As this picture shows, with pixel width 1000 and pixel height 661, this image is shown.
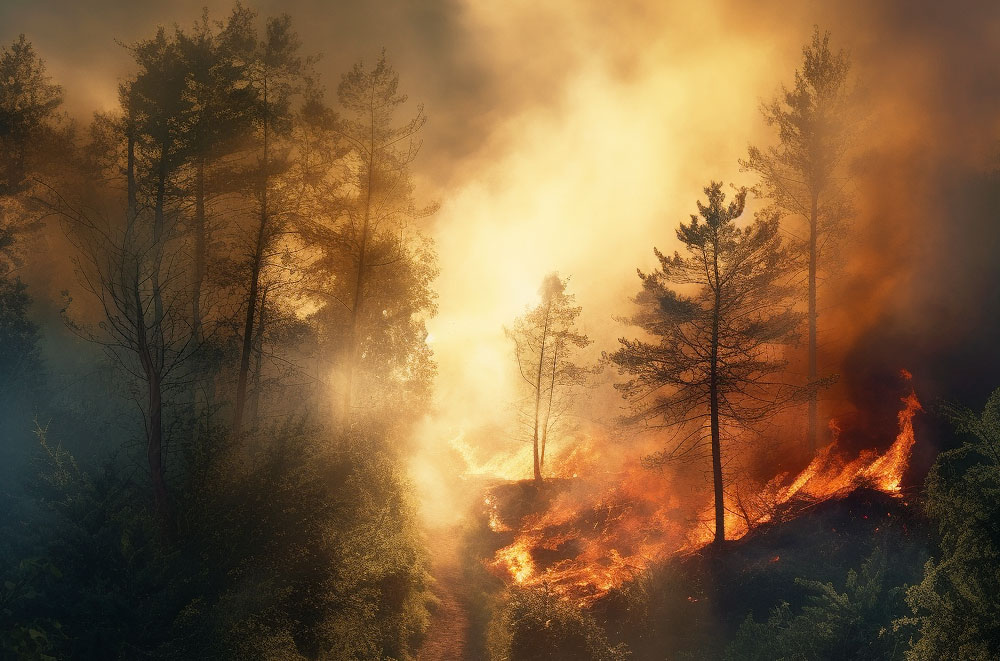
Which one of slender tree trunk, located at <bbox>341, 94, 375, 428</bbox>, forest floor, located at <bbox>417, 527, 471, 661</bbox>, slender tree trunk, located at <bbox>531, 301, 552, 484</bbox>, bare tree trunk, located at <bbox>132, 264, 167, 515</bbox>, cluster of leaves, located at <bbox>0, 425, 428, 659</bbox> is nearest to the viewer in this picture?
cluster of leaves, located at <bbox>0, 425, 428, 659</bbox>

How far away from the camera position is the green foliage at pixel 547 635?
1481 cm

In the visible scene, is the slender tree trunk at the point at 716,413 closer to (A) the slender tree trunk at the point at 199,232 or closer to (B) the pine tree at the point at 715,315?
(B) the pine tree at the point at 715,315

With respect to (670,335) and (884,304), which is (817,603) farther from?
(884,304)

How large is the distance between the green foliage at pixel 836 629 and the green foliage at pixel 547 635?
134 inches

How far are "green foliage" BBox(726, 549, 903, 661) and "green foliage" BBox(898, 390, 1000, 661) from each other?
96.9 inches

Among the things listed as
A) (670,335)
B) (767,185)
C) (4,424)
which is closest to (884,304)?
(767,185)

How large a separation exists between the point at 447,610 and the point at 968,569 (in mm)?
14027

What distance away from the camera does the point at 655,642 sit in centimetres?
1622

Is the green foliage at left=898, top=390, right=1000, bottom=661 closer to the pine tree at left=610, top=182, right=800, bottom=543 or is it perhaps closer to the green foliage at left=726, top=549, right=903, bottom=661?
the green foliage at left=726, top=549, right=903, bottom=661

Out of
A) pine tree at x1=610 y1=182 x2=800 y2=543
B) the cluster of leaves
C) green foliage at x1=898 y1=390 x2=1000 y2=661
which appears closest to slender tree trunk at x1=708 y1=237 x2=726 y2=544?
pine tree at x1=610 y1=182 x2=800 y2=543

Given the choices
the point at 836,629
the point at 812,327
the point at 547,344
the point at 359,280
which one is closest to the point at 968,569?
the point at 836,629

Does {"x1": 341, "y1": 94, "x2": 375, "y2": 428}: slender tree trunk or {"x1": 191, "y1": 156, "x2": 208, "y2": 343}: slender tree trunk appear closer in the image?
{"x1": 191, "y1": 156, "x2": 208, "y2": 343}: slender tree trunk

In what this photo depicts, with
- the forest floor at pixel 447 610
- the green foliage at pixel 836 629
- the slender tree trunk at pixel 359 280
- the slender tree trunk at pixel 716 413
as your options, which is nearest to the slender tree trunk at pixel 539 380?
the forest floor at pixel 447 610

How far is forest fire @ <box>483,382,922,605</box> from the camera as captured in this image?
19500mm
